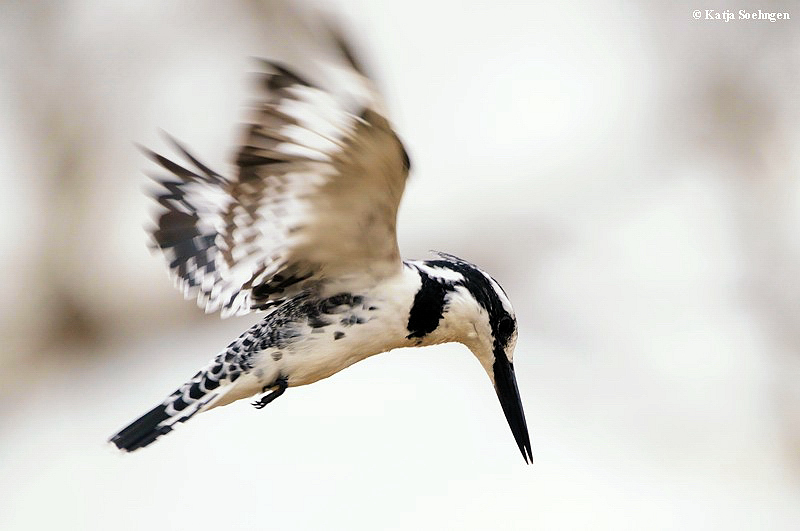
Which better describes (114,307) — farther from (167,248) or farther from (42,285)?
(167,248)

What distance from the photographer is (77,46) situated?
2551 mm

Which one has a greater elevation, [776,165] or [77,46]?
[77,46]

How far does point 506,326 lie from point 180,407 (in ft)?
2.01

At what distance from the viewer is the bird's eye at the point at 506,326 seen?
2.10 metres

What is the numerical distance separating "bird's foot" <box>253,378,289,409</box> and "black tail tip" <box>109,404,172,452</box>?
6.2 inches

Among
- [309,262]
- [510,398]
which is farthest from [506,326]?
[309,262]

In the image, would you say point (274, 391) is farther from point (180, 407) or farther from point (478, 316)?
point (478, 316)

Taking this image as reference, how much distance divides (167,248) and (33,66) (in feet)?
2.34

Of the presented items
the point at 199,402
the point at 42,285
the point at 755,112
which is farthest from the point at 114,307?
the point at 755,112

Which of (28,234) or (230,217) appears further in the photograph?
(28,234)

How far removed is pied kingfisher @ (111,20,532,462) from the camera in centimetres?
161

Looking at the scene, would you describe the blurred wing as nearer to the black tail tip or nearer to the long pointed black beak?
the black tail tip

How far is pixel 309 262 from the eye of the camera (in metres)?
1.90

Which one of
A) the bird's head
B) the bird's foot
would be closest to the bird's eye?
the bird's head
